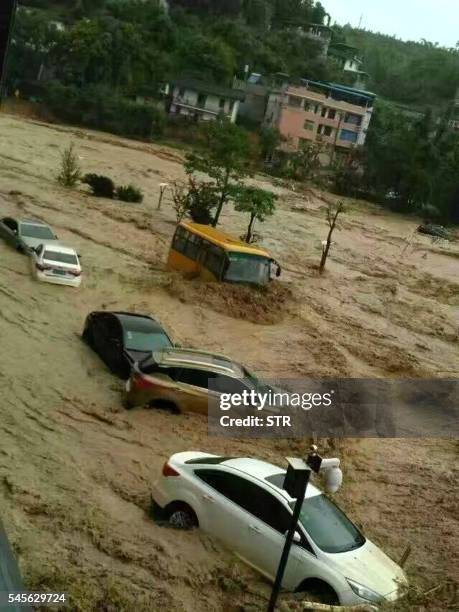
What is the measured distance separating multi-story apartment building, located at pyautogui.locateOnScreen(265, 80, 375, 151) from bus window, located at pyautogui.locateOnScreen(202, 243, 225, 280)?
4121cm

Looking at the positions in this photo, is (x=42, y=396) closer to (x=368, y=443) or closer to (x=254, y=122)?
(x=368, y=443)

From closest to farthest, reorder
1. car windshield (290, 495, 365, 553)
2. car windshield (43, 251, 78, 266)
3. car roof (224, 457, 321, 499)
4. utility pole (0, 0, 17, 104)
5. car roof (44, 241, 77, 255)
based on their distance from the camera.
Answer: utility pole (0, 0, 17, 104) → car windshield (290, 495, 365, 553) → car roof (224, 457, 321, 499) → car windshield (43, 251, 78, 266) → car roof (44, 241, 77, 255)

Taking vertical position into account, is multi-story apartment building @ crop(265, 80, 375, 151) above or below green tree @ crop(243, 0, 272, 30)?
below

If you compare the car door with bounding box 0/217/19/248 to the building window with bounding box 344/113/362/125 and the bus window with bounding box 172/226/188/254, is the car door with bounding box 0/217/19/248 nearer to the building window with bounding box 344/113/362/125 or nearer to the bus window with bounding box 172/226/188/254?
the bus window with bounding box 172/226/188/254

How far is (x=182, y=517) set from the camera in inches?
306

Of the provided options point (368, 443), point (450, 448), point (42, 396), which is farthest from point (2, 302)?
point (450, 448)

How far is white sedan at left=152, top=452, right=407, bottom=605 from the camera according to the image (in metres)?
6.70

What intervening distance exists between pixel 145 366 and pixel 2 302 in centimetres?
559

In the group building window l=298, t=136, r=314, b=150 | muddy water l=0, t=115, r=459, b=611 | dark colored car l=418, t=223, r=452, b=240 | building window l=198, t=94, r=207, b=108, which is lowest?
muddy water l=0, t=115, r=459, b=611

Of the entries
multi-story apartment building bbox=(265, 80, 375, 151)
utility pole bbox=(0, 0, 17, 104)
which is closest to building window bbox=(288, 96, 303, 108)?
multi-story apartment building bbox=(265, 80, 375, 151)

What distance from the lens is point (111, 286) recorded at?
18828 millimetres

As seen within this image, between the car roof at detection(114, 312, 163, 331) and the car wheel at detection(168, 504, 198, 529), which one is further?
the car roof at detection(114, 312, 163, 331)

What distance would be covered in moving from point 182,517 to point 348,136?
2304 inches

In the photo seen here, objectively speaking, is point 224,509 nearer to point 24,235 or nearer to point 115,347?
point 115,347
